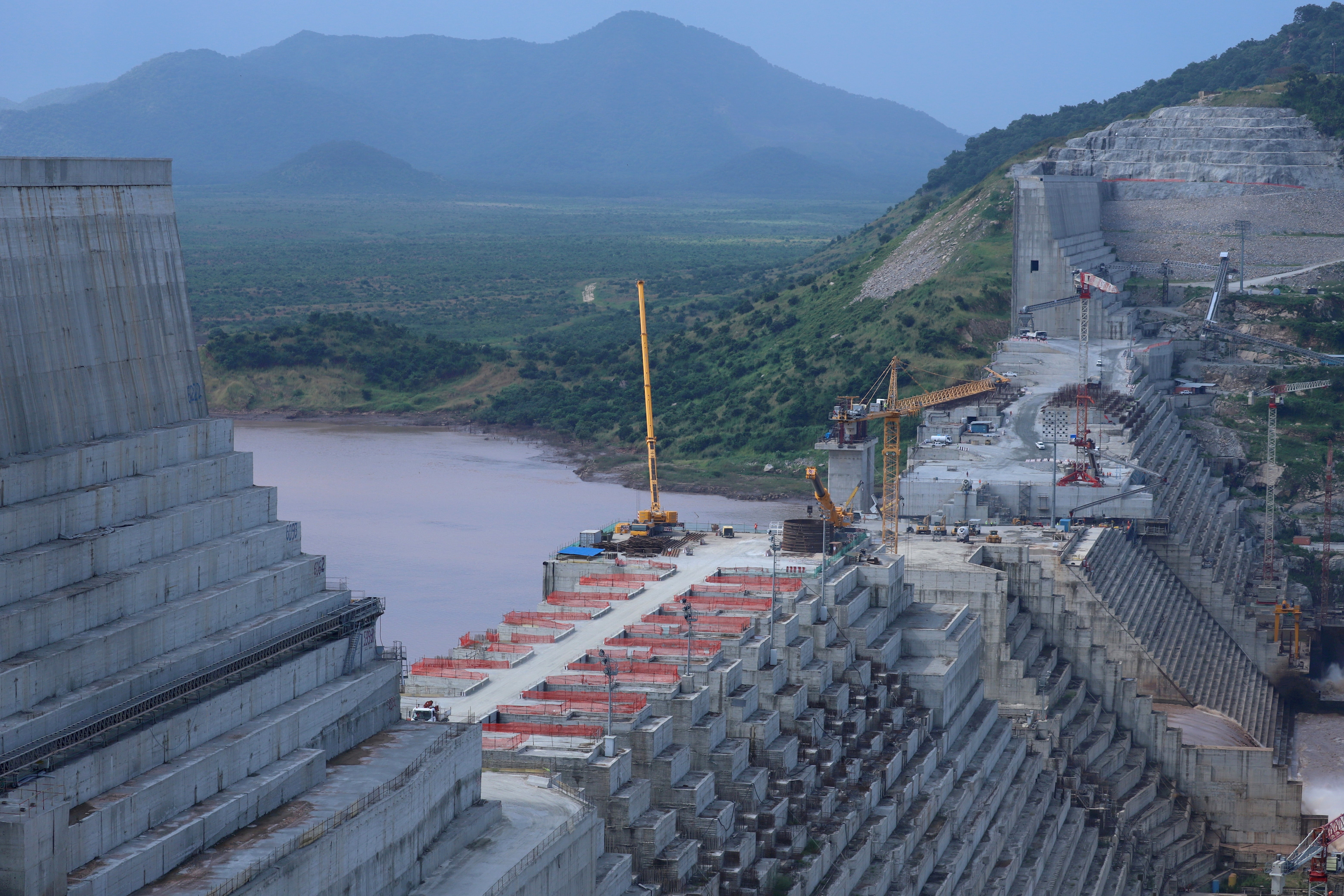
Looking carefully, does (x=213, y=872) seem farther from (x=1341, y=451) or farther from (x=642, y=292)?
(x=1341, y=451)

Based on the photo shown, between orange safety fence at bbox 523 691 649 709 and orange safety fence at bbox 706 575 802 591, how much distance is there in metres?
18.5

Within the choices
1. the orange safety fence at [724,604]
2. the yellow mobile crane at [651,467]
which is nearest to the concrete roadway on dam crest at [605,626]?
the orange safety fence at [724,604]

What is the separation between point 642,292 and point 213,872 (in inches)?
3143

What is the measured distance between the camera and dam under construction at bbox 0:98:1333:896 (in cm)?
5019

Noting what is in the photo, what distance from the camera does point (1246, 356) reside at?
182250 millimetres

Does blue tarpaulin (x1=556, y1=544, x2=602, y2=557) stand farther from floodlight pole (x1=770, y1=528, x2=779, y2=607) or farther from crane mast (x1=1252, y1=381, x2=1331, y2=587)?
crane mast (x1=1252, y1=381, x2=1331, y2=587)

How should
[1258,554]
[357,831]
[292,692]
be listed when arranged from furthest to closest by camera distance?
[1258,554] < [292,692] < [357,831]

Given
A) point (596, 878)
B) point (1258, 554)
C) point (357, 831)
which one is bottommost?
point (1258, 554)

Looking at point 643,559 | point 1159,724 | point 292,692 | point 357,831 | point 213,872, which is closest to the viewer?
point 213,872

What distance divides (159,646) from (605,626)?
35.6 m

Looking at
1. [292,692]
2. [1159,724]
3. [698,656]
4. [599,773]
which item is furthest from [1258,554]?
[292,692]

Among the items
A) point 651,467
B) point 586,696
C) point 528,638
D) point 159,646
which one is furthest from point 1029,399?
point 159,646

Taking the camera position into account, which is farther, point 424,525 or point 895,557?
point 424,525

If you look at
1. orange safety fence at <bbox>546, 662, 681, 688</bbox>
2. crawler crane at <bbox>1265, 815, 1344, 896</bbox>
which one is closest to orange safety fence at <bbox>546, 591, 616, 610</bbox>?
orange safety fence at <bbox>546, 662, 681, 688</bbox>
